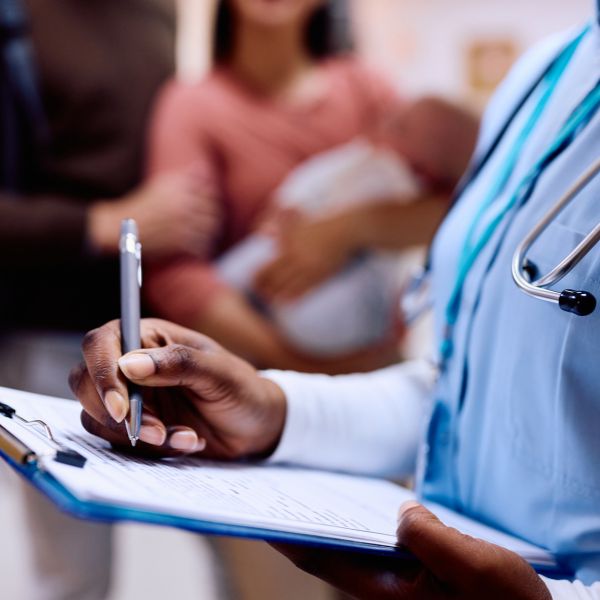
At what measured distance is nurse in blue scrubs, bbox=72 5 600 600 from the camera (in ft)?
1.58

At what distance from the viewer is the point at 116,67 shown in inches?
46.1

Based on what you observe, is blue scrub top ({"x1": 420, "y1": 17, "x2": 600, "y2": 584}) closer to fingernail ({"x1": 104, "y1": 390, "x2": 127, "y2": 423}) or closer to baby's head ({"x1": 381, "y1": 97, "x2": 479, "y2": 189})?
fingernail ({"x1": 104, "y1": 390, "x2": 127, "y2": 423})

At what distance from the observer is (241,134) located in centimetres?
122

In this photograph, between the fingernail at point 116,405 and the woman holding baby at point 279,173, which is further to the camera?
the woman holding baby at point 279,173

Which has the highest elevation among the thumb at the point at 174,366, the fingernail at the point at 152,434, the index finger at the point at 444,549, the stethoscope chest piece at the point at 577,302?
the stethoscope chest piece at the point at 577,302

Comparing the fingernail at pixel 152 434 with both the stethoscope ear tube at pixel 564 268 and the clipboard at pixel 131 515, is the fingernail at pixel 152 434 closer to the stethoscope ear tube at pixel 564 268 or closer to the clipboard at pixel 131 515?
the clipboard at pixel 131 515

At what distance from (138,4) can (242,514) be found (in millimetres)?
1020

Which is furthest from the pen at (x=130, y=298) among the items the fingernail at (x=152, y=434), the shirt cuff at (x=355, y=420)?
the shirt cuff at (x=355, y=420)

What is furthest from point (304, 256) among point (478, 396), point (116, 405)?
point (116, 405)

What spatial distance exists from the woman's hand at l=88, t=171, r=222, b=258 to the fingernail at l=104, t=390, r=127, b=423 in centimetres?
61

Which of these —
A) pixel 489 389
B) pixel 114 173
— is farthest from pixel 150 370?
pixel 114 173

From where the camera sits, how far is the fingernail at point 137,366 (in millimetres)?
485

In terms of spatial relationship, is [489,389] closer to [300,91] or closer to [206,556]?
[206,556]

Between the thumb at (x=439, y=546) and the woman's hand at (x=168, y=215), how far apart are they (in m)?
0.70
